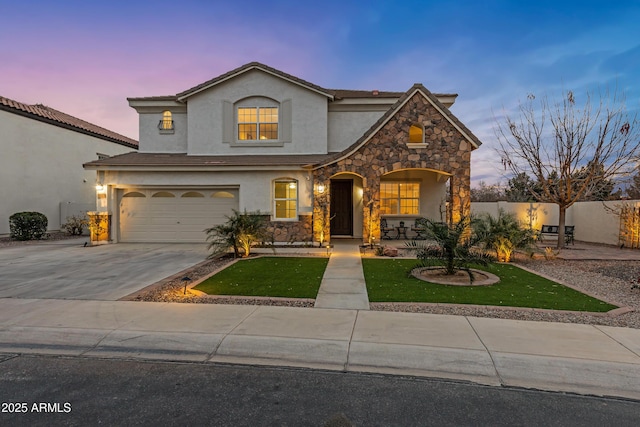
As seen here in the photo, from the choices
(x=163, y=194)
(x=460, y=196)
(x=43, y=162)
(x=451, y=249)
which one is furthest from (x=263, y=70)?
(x=43, y=162)

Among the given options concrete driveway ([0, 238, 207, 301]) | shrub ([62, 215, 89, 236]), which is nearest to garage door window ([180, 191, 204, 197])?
concrete driveway ([0, 238, 207, 301])

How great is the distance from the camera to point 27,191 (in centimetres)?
1809

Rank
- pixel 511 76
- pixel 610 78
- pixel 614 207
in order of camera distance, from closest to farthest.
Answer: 1. pixel 610 78
2. pixel 614 207
3. pixel 511 76

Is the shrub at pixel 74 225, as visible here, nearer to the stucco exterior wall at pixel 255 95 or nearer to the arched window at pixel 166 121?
the arched window at pixel 166 121

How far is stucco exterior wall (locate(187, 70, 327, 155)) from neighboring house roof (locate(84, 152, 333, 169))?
0.53 m

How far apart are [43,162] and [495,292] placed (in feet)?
76.6

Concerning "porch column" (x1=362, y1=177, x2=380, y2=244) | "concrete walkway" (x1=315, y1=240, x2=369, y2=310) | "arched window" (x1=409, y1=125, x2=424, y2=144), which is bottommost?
"concrete walkway" (x1=315, y1=240, x2=369, y2=310)

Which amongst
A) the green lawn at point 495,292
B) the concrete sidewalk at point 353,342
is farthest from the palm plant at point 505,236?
the concrete sidewalk at point 353,342

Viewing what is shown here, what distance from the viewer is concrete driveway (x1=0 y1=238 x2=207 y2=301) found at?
24.0 feet

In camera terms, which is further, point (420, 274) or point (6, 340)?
point (420, 274)

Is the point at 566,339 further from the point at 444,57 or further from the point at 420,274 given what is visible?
the point at 444,57

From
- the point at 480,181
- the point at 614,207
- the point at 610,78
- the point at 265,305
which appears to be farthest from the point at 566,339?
the point at 480,181

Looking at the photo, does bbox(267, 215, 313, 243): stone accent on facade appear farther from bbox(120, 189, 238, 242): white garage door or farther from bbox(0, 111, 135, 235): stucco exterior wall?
bbox(0, 111, 135, 235): stucco exterior wall

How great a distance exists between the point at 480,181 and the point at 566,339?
40790mm
